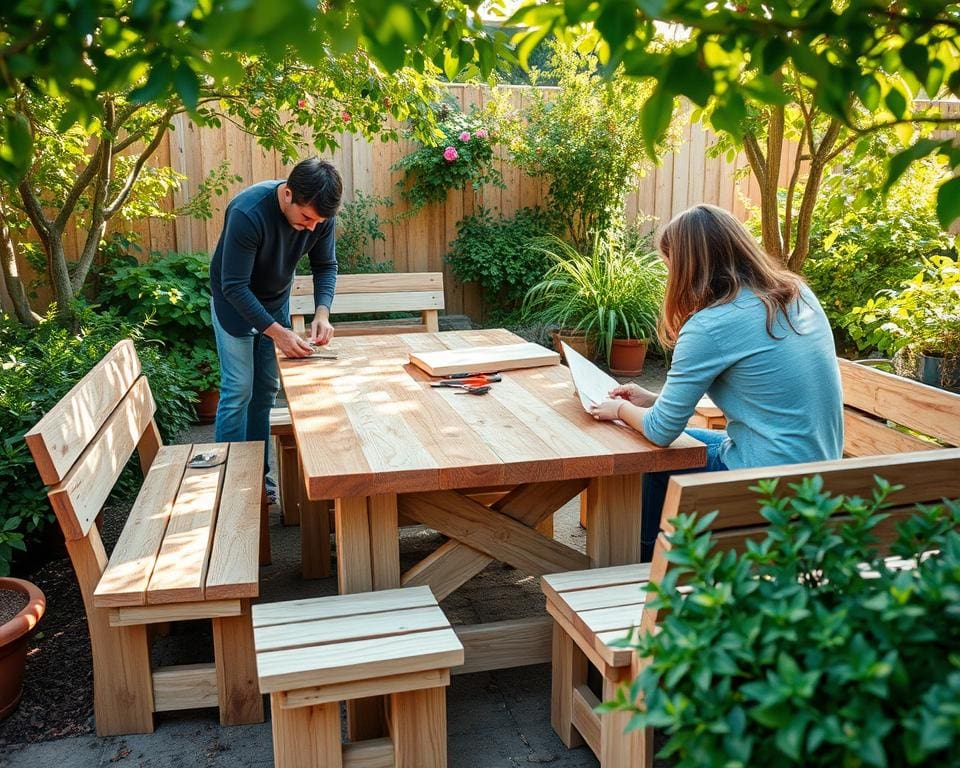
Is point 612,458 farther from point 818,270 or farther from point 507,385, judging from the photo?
point 818,270

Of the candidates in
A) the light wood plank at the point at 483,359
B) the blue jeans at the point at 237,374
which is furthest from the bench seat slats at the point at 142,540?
the light wood plank at the point at 483,359

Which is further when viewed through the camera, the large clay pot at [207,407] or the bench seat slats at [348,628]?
the large clay pot at [207,407]

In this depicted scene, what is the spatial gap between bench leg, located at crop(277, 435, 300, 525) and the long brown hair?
6.89 feet

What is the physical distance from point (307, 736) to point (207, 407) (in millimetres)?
4402

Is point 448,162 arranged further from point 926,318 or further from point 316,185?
point 926,318

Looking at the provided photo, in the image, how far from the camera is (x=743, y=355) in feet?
8.40

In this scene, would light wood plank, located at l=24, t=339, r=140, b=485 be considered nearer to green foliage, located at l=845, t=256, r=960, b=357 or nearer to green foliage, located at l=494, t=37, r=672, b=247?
green foliage, located at l=845, t=256, r=960, b=357

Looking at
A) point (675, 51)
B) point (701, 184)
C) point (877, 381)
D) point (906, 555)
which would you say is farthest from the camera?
point (701, 184)

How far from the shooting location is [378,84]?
429cm

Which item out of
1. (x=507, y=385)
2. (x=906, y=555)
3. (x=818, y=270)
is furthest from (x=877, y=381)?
(x=818, y=270)

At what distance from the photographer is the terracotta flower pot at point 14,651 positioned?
8.89ft

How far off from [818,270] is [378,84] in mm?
4775

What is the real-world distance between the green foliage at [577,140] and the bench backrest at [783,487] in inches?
252

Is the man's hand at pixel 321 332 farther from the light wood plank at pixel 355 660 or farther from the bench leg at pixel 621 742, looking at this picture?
the bench leg at pixel 621 742
